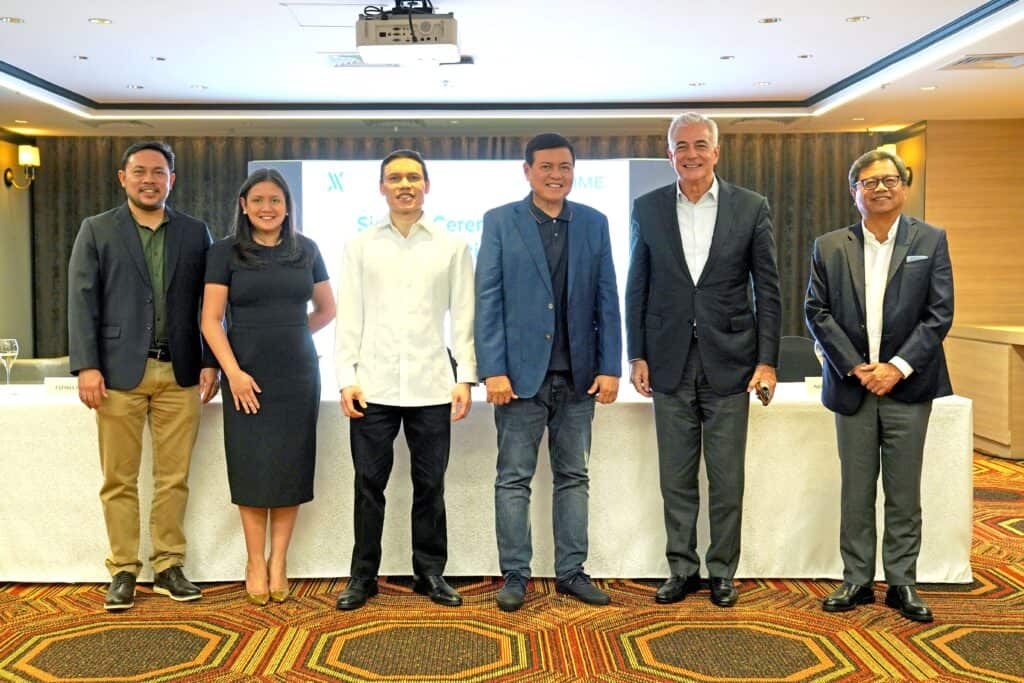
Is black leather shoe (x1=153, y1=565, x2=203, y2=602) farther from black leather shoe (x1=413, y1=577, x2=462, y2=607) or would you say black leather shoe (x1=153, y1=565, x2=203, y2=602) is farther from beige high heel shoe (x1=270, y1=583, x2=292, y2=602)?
black leather shoe (x1=413, y1=577, x2=462, y2=607)

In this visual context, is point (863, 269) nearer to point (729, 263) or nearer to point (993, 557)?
point (729, 263)

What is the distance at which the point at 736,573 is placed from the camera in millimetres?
3803

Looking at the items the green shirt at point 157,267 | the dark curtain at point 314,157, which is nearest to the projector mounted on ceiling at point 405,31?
the green shirt at point 157,267

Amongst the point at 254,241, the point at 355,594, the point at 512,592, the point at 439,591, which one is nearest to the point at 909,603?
the point at 512,592

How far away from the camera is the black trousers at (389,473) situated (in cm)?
343

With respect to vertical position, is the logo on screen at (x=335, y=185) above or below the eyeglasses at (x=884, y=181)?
above

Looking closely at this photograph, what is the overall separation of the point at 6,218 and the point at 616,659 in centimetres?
859

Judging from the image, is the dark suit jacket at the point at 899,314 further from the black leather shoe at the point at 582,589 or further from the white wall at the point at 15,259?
the white wall at the point at 15,259

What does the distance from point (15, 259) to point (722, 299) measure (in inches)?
334

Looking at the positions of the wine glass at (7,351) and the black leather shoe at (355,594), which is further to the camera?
the wine glass at (7,351)

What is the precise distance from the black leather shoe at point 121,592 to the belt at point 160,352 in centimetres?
78

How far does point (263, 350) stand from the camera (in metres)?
3.42

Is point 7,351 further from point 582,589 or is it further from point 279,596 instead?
point 582,589

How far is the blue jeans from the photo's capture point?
346cm
